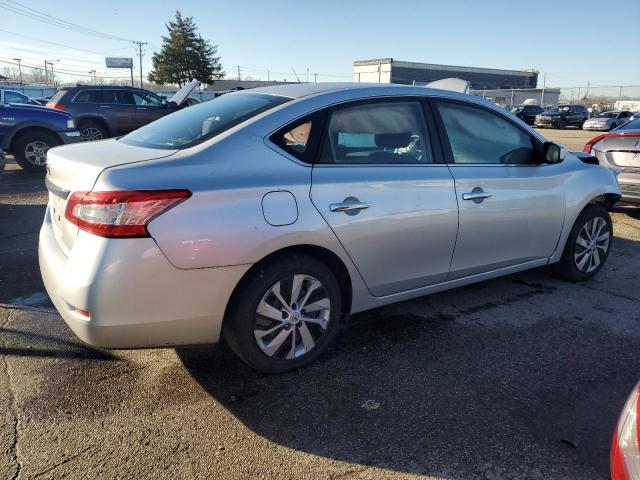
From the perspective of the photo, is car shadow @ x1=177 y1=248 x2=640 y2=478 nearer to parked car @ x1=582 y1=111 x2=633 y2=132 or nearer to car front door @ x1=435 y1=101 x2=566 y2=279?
car front door @ x1=435 y1=101 x2=566 y2=279

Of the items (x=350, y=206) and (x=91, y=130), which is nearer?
(x=350, y=206)

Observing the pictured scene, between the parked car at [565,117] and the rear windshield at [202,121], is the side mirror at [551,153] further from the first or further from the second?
the parked car at [565,117]

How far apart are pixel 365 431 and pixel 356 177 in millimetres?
1415

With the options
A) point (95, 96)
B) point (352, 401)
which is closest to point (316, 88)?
point (352, 401)

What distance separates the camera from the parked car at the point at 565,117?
33.3 m

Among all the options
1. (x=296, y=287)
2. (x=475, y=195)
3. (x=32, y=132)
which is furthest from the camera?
(x=32, y=132)

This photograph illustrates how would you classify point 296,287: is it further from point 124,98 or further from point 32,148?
point 124,98

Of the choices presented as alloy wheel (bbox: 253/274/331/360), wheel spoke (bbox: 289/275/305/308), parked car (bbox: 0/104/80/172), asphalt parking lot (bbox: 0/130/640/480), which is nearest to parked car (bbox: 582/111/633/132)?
parked car (bbox: 0/104/80/172)

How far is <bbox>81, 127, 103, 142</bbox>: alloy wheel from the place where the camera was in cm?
1311

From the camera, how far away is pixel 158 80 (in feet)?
199

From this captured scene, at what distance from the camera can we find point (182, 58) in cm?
5978

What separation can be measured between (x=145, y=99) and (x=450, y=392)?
540 inches

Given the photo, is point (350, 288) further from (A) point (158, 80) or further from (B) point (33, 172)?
(A) point (158, 80)

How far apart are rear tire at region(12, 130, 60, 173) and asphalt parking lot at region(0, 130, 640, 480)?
7.10 meters
